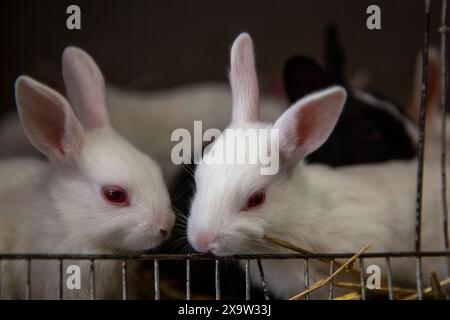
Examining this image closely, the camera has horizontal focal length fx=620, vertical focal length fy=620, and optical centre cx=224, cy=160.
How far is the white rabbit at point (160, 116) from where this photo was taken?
1290mm

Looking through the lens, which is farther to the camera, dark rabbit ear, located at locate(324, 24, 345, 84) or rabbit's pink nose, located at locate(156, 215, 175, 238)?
dark rabbit ear, located at locate(324, 24, 345, 84)

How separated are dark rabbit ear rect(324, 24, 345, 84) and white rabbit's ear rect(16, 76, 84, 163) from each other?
0.59m

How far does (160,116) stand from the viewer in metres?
1.48

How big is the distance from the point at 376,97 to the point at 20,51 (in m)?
0.81

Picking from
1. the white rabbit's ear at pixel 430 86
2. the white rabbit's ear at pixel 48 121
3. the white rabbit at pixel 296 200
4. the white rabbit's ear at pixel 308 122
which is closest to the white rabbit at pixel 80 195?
the white rabbit's ear at pixel 48 121

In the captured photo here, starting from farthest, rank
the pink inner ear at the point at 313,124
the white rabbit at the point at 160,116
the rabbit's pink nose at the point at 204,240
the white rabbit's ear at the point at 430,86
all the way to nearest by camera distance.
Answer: the white rabbit's ear at the point at 430,86, the white rabbit at the point at 160,116, the pink inner ear at the point at 313,124, the rabbit's pink nose at the point at 204,240

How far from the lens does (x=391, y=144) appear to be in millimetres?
1445

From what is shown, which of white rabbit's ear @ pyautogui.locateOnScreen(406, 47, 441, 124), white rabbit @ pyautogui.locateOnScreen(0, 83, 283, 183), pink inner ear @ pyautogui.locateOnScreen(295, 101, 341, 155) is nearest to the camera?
pink inner ear @ pyautogui.locateOnScreen(295, 101, 341, 155)

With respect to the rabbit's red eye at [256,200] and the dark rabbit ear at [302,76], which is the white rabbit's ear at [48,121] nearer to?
the rabbit's red eye at [256,200]

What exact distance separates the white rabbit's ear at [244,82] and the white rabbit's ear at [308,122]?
65 millimetres

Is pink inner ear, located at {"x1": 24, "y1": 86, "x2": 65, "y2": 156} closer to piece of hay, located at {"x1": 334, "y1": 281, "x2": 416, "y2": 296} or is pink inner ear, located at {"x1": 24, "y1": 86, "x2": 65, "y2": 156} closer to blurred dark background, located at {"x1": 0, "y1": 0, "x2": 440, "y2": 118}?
blurred dark background, located at {"x1": 0, "y1": 0, "x2": 440, "y2": 118}

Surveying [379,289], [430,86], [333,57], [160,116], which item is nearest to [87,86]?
[160,116]

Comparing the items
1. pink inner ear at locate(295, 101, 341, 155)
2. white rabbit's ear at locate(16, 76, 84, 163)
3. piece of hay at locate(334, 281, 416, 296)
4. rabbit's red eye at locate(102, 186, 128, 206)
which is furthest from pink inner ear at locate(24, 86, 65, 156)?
piece of hay at locate(334, 281, 416, 296)

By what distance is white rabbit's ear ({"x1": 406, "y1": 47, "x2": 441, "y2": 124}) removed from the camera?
1.52 meters
